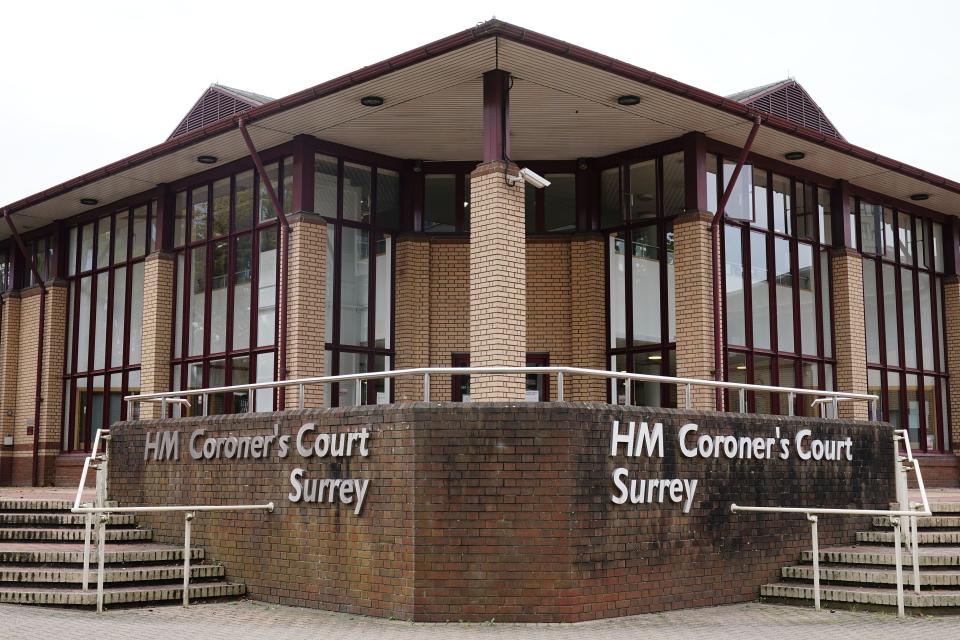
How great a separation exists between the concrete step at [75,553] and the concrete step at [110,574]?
0.09 m

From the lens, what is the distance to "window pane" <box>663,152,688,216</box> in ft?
53.8

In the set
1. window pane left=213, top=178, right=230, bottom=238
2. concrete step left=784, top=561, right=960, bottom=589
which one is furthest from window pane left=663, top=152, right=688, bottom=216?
window pane left=213, top=178, right=230, bottom=238

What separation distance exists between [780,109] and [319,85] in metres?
10.1

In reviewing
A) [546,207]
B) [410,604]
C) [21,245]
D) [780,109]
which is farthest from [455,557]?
[21,245]

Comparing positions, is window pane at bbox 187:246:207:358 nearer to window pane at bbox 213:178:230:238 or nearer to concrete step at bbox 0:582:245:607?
window pane at bbox 213:178:230:238

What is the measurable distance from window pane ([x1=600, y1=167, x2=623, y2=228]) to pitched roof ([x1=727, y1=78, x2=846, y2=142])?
4022 mm

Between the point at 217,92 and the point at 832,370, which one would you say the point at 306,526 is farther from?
the point at 217,92

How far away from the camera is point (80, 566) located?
11781mm

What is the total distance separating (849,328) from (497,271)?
8.25 meters

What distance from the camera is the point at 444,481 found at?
10.3 meters

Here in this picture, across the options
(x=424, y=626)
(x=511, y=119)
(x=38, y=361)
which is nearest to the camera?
(x=424, y=626)

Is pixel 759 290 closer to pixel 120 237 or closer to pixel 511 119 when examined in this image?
pixel 511 119

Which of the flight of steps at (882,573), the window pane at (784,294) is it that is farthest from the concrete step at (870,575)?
the window pane at (784,294)

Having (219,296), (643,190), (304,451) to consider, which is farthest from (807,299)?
(304,451)
